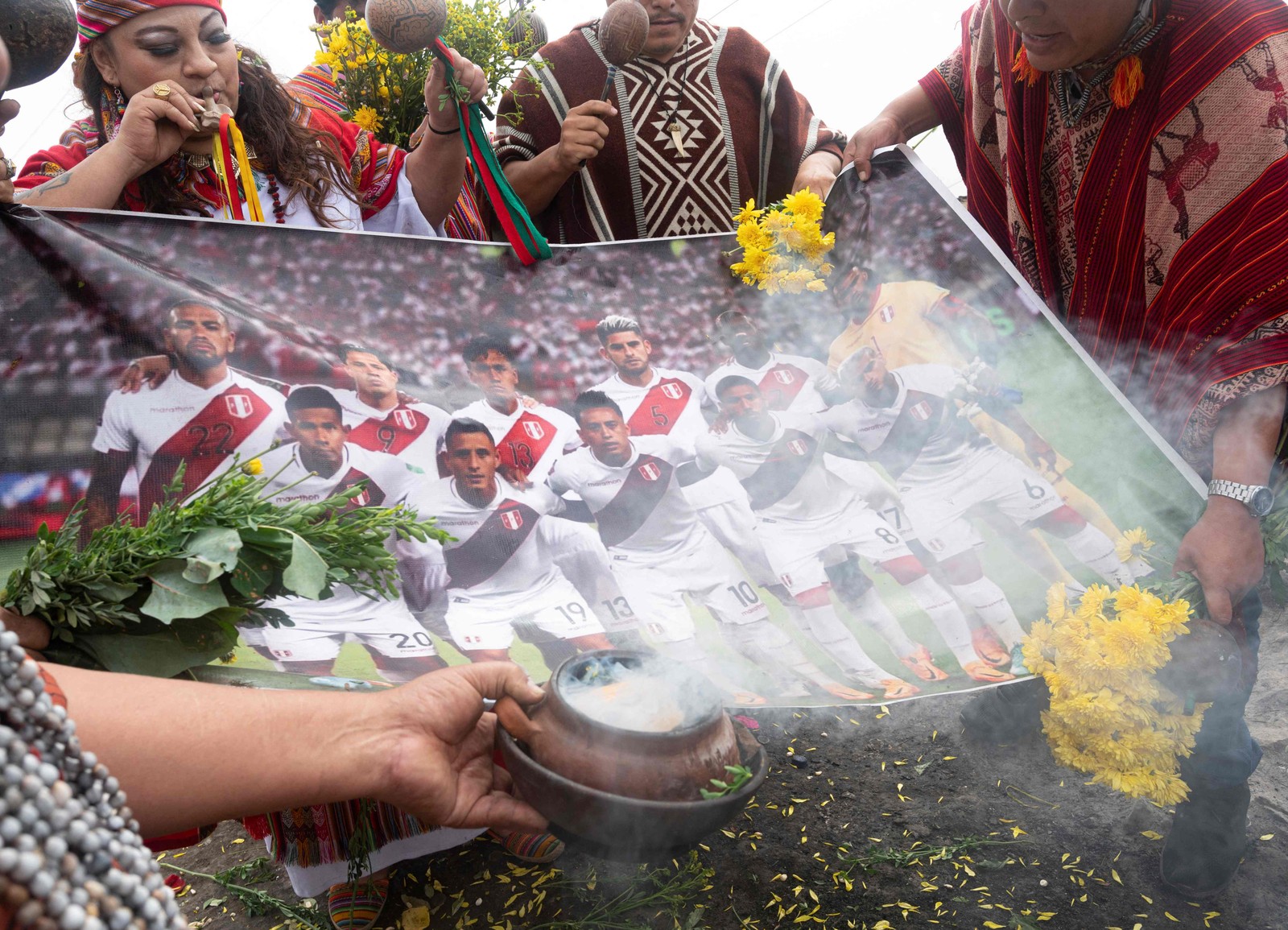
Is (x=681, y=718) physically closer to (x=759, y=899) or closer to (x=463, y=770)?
(x=463, y=770)

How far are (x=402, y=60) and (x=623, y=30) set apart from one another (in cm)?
100

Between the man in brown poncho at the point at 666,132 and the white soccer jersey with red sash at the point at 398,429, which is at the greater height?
the man in brown poncho at the point at 666,132

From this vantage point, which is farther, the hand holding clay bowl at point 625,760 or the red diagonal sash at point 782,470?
the red diagonal sash at point 782,470

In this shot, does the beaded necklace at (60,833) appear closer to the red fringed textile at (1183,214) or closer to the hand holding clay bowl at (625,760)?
the hand holding clay bowl at (625,760)

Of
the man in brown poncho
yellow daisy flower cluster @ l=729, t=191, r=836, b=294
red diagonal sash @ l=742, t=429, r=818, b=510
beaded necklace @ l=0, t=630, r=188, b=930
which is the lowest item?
red diagonal sash @ l=742, t=429, r=818, b=510

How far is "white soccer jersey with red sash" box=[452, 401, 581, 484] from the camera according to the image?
96.9 inches

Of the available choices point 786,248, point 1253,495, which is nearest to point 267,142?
point 786,248

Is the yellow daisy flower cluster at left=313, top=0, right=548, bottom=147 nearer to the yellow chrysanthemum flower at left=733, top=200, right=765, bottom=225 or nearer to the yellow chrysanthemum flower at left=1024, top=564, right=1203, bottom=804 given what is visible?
the yellow chrysanthemum flower at left=733, top=200, right=765, bottom=225

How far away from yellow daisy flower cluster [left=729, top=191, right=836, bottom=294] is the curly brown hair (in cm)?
137

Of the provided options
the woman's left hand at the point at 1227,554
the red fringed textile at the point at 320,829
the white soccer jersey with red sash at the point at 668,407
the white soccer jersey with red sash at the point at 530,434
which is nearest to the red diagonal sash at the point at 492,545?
the white soccer jersey with red sash at the point at 530,434

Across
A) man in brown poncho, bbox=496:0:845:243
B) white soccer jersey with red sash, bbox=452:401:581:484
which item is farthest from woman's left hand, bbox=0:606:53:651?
man in brown poncho, bbox=496:0:845:243

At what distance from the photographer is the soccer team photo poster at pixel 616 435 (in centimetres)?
212

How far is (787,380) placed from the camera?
2.72 m

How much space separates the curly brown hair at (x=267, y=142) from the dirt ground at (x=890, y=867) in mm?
2190
